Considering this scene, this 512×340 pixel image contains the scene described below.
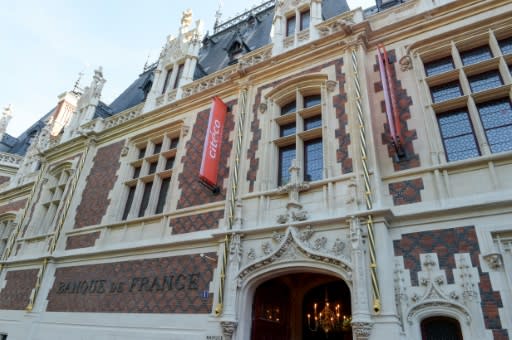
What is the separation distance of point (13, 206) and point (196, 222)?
12597 mm

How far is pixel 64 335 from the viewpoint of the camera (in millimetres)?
9148

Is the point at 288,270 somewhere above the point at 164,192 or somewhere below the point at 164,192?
below

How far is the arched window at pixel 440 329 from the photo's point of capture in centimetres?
506

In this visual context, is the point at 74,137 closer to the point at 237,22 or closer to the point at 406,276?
the point at 237,22

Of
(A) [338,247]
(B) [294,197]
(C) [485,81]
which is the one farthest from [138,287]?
(C) [485,81]

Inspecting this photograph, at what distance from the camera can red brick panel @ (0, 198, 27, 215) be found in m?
15.7

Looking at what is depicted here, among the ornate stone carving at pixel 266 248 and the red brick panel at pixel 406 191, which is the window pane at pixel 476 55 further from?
the ornate stone carving at pixel 266 248

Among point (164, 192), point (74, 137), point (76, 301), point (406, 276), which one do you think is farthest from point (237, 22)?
point (406, 276)

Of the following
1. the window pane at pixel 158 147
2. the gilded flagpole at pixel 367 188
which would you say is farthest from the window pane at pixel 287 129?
the window pane at pixel 158 147

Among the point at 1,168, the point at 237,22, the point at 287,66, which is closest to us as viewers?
the point at 287,66

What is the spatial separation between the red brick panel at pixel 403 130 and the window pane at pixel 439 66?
2.38ft

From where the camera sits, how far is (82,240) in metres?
10.6

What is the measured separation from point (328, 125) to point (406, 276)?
3.51 meters

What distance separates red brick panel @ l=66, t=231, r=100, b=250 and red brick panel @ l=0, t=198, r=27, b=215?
649cm
